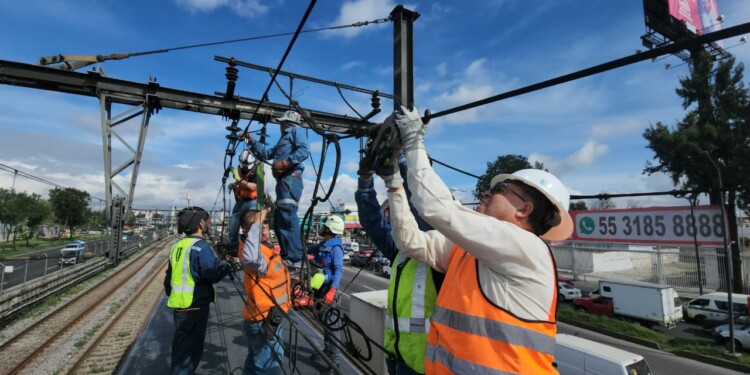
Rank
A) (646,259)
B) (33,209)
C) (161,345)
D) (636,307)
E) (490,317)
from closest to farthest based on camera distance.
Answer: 1. (490,317)
2. (161,345)
3. (636,307)
4. (646,259)
5. (33,209)

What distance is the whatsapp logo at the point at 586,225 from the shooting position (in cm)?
2370

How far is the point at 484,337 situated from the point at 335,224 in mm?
4102

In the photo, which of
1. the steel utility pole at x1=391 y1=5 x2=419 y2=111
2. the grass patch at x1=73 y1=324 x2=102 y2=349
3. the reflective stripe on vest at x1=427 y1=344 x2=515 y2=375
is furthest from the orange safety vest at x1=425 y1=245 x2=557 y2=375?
the grass patch at x1=73 y1=324 x2=102 y2=349

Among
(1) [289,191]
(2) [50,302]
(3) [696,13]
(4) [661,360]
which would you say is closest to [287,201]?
(1) [289,191]

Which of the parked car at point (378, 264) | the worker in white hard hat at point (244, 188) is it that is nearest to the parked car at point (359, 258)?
the parked car at point (378, 264)

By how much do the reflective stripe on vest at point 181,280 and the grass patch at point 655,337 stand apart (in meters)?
15.0

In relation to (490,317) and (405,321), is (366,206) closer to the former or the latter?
(405,321)

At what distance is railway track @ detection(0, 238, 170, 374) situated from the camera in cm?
787

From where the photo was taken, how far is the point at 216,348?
526cm

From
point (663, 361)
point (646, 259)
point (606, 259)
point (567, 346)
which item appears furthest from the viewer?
point (606, 259)

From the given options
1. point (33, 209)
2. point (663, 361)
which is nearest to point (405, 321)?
point (663, 361)

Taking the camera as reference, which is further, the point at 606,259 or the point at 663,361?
the point at 606,259

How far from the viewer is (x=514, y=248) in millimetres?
1365

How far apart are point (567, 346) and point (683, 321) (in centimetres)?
1414
